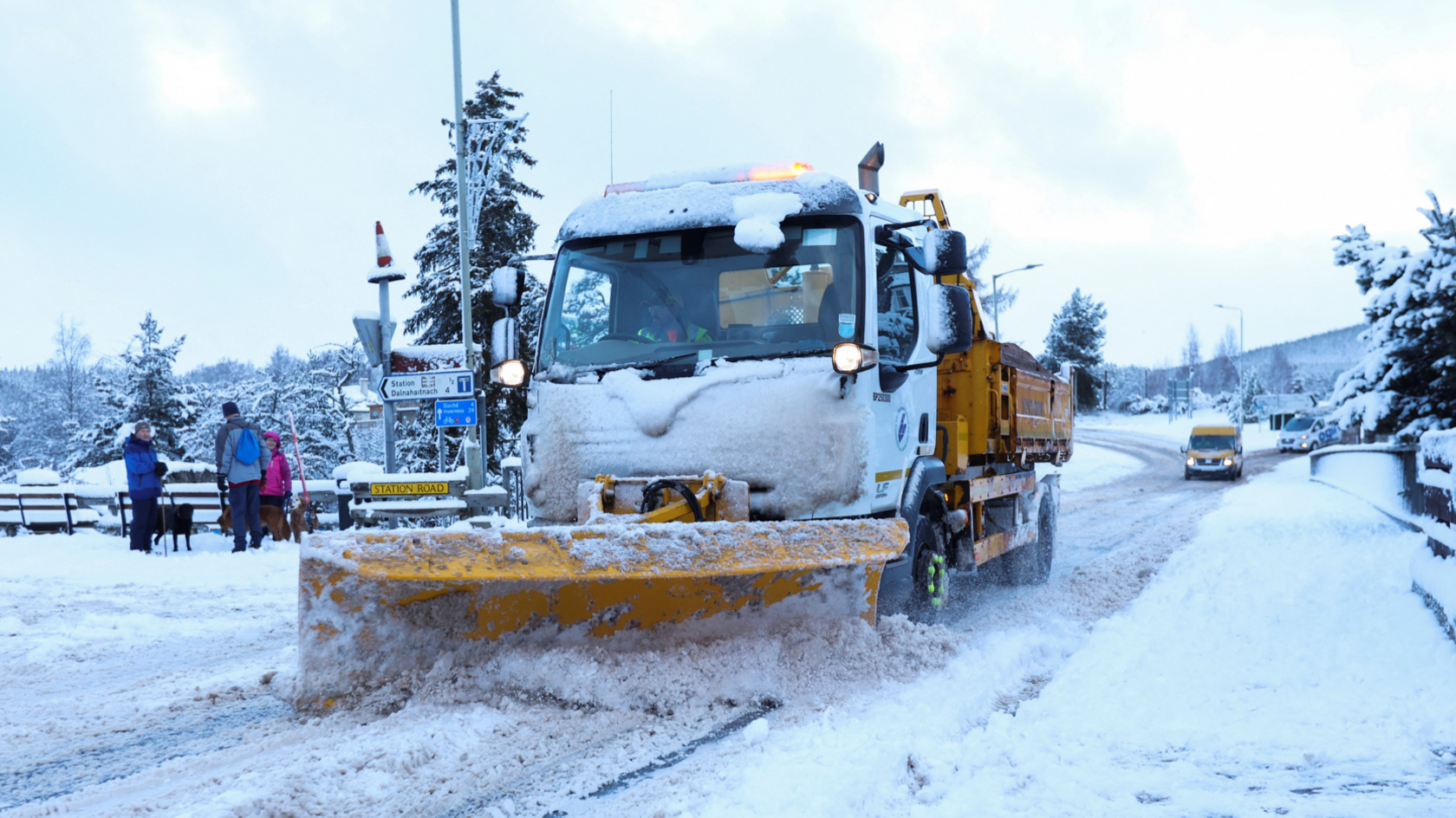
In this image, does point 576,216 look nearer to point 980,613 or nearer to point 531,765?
point 531,765

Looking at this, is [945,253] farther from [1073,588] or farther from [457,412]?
[457,412]

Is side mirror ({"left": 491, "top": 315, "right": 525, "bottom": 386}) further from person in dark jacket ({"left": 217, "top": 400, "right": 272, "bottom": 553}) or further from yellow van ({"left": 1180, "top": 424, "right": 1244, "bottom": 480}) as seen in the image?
yellow van ({"left": 1180, "top": 424, "right": 1244, "bottom": 480})

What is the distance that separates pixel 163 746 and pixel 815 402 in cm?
303

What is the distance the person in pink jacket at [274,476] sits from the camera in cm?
1167

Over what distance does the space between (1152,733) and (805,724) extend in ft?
4.30

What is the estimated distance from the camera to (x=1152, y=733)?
375 cm

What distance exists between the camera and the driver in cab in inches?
201

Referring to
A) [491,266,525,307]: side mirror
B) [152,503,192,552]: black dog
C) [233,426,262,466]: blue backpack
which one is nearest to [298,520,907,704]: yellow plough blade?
[491,266,525,307]: side mirror

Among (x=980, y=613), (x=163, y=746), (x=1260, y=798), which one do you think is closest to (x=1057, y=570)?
(x=980, y=613)

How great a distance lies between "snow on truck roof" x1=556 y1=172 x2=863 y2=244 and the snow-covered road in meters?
2.15

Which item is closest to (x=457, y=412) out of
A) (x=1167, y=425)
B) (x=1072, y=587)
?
(x=1072, y=587)

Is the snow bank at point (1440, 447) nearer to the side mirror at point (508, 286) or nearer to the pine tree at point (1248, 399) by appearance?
the side mirror at point (508, 286)

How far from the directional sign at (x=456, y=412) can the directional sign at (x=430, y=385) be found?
0.23 m

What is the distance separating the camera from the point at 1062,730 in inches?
148
